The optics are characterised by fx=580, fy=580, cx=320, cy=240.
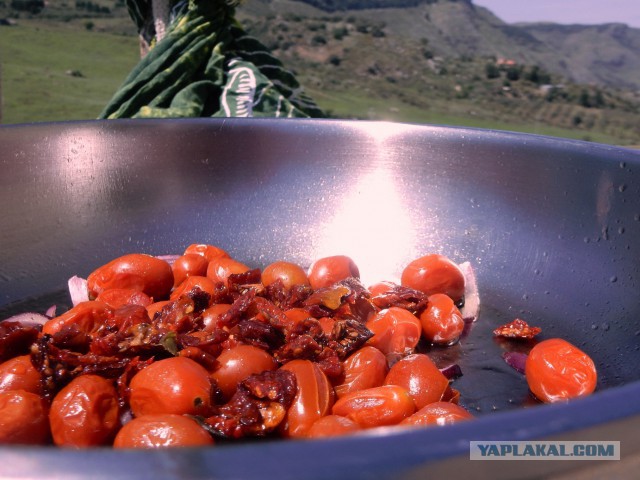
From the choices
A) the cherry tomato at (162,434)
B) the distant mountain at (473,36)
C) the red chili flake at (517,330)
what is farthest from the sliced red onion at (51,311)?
the distant mountain at (473,36)

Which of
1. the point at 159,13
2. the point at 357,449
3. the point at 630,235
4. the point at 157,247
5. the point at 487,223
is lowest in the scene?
the point at 157,247

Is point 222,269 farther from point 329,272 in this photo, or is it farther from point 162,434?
point 162,434

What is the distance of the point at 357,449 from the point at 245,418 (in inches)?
23.7

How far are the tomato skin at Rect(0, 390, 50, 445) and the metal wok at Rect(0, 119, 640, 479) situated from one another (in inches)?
25.9

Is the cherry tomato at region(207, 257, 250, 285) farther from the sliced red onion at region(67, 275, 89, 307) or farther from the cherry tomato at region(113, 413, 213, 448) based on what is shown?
the cherry tomato at region(113, 413, 213, 448)

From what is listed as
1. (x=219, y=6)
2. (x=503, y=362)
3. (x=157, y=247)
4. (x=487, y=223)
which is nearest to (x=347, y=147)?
(x=487, y=223)

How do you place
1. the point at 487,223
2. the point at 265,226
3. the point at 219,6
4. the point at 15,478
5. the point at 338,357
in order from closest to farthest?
the point at 15,478 → the point at 338,357 → the point at 487,223 → the point at 265,226 → the point at 219,6

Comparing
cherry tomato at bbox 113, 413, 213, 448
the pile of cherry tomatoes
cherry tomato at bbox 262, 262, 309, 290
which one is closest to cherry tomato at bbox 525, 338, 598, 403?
the pile of cherry tomatoes

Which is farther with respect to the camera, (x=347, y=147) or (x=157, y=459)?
(x=347, y=147)

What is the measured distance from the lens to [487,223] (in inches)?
68.6

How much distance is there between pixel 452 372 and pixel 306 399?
43cm

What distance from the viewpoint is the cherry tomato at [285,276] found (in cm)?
148

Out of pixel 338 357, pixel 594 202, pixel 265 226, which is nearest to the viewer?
pixel 338 357

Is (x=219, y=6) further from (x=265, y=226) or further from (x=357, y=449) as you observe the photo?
(x=357, y=449)
